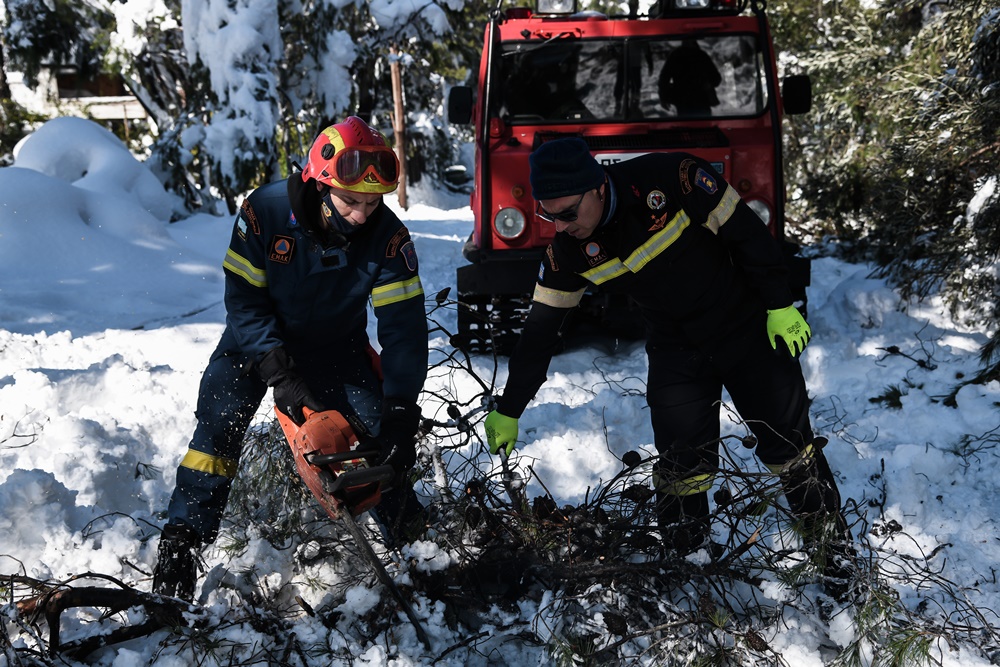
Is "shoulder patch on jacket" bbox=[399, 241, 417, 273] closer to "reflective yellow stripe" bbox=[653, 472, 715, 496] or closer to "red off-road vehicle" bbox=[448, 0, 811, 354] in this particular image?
"reflective yellow stripe" bbox=[653, 472, 715, 496]

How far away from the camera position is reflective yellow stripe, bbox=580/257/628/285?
323cm

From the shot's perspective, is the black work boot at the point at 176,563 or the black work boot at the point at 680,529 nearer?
the black work boot at the point at 680,529

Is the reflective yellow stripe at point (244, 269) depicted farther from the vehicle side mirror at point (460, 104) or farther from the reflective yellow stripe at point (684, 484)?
the vehicle side mirror at point (460, 104)

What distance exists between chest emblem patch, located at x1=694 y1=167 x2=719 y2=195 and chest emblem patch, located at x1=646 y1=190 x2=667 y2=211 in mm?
141

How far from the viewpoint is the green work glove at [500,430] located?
351 centimetres

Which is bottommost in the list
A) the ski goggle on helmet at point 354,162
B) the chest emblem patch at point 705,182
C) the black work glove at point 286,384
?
the black work glove at point 286,384

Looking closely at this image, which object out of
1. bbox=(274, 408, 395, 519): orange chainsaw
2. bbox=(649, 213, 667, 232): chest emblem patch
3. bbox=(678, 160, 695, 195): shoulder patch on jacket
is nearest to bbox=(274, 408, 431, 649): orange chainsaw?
bbox=(274, 408, 395, 519): orange chainsaw

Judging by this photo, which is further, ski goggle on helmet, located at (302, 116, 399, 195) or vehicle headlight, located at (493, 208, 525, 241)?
vehicle headlight, located at (493, 208, 525, 241)

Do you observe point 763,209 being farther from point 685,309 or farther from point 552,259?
point 552,259

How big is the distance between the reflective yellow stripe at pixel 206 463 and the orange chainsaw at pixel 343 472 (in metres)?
0.42

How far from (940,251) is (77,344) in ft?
21.1

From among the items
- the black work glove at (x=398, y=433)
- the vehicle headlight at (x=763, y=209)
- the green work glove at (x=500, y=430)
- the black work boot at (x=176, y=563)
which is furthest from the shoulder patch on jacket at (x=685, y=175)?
the vehicle headlight at (x=763, y=209)

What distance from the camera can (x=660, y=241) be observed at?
3191 mm

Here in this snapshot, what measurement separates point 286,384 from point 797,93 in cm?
471
